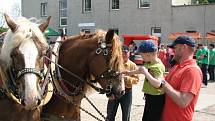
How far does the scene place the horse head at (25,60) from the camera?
3756 mm

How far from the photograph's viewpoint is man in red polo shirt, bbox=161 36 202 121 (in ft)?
12.3

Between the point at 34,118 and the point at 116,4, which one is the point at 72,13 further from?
the point at 34,118

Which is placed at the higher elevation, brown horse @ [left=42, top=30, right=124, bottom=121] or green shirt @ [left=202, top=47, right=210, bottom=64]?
brown horse @ [left=42, top=30, right=124, bottom=121]

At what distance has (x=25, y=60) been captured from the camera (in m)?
3.88

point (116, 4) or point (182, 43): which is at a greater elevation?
point (116, 4)

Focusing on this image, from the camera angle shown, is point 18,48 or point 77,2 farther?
point 77,2

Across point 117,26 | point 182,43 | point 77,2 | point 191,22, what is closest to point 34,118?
point 182,43

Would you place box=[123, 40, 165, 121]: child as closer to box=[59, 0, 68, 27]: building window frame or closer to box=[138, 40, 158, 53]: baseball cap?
box=[138, 40, 158, 53]: baseball cap

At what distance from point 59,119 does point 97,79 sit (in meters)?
0.69

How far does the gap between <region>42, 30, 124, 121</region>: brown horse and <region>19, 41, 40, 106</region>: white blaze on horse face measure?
1.13 m

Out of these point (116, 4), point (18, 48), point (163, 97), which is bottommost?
point (163, 97)

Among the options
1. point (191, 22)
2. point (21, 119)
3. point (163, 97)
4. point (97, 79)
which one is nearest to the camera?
point (21, 119)

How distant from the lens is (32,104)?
3.71m

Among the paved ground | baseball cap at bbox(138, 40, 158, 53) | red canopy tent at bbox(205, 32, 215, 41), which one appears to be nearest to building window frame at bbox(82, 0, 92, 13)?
red canopy tent at bbox(205, 32, 215, 41)
